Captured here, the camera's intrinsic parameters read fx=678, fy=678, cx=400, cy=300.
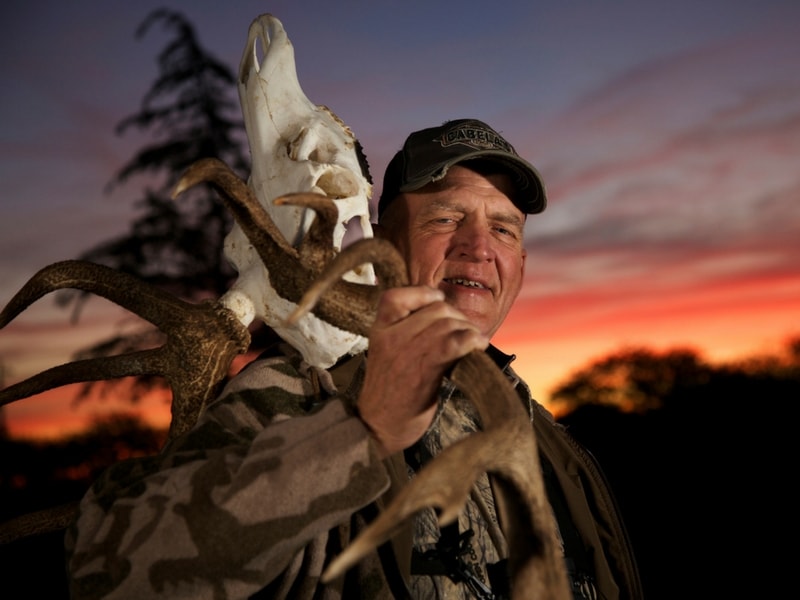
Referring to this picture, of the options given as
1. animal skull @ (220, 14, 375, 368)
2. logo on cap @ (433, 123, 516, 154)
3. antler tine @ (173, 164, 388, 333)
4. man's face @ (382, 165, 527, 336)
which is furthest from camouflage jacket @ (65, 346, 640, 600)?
logo on cap @ (433, 123, 516, 154)

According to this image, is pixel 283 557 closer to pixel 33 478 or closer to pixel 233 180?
pixel 233 180

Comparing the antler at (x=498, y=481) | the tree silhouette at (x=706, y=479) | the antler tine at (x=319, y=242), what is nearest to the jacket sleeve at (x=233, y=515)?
the antler at (x=498, y=481)

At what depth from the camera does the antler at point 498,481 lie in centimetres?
121

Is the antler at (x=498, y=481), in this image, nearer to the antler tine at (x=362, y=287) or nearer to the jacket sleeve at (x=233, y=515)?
the antler tine at (x=362, y=287)

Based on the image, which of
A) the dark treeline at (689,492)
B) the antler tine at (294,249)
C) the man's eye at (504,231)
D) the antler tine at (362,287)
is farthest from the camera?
the dark treeline at (689,492)

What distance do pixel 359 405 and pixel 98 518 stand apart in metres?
0.72

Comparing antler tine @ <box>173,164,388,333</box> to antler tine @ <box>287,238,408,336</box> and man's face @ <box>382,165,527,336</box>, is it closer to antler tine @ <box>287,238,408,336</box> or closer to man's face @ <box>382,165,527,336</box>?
antler tine @ <box>287,238,408,336</box>

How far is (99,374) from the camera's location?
2197 millimetres

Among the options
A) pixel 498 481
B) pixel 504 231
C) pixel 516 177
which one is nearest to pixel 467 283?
pixel 504 231

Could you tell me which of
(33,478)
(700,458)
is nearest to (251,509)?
(33,478)

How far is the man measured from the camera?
5.14 ft

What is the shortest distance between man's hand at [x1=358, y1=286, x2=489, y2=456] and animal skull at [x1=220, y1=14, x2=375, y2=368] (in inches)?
18.4

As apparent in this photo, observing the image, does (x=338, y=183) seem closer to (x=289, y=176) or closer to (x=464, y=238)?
(x=289, y=176)

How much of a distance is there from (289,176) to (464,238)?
3.85 feet
